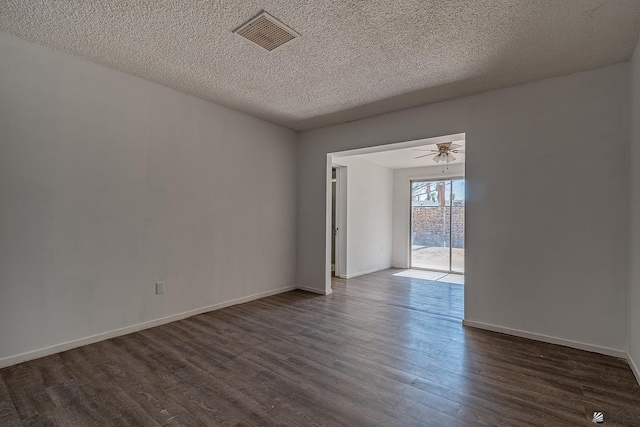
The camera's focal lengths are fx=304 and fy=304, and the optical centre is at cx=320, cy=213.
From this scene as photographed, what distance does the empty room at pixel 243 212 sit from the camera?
2076mm

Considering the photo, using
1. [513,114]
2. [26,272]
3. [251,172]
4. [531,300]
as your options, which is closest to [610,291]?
[531,300]

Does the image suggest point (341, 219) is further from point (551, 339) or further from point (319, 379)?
point (319, 379)

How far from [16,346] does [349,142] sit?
4156 mm

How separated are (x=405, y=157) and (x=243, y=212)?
11.9ft

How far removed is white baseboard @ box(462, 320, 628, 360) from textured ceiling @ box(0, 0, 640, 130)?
2570mm

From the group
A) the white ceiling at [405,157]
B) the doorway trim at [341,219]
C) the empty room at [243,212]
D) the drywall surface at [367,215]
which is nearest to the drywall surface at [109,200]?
the empty room at [243,212]

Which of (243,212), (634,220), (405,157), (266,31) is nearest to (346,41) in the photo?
(266,31)

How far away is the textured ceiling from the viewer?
208cm

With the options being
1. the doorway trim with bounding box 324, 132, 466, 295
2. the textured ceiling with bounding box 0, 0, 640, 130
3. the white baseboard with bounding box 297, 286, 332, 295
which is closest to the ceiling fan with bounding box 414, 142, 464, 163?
the doorway trim with bounding box 324, 132, 466, 295

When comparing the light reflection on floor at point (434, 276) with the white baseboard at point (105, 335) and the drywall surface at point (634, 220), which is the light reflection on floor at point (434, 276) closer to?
the drywall surface at point (634, 220)

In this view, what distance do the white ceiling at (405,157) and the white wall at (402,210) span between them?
201mm

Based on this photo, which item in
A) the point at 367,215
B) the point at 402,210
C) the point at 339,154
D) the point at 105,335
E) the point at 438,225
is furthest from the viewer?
the point at 402,210

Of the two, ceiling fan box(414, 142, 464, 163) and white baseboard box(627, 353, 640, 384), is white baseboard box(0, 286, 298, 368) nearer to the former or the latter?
ceiling fan box(414, 142, 464, 163)

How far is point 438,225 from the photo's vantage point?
7152mm
